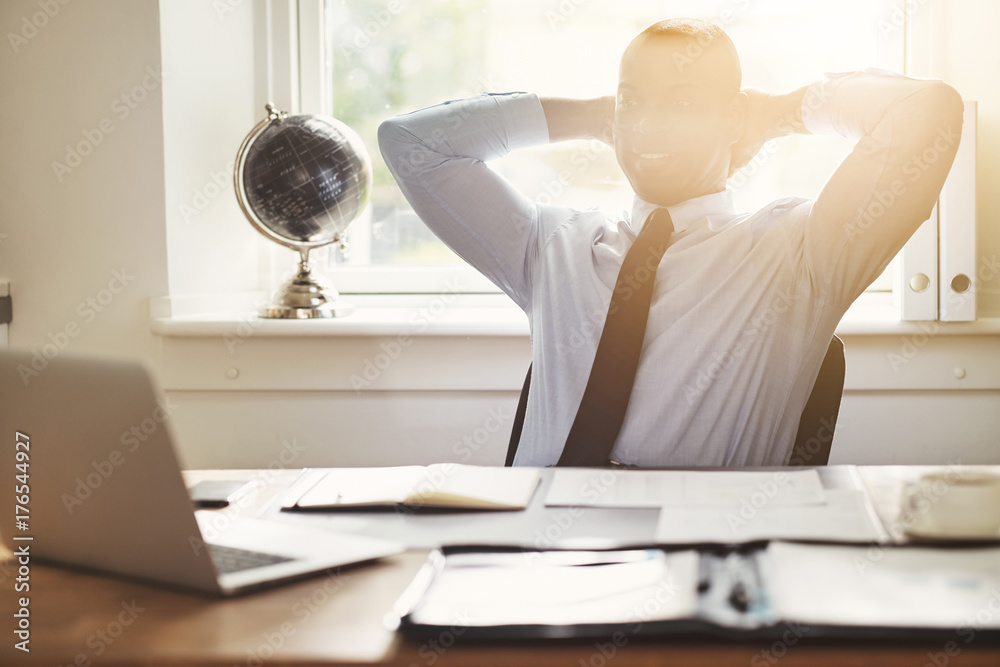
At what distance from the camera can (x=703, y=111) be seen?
1.26 meters

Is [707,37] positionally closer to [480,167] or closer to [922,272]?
[480,167]

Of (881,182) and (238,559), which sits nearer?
(238,559)

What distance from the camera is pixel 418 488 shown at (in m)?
0.87

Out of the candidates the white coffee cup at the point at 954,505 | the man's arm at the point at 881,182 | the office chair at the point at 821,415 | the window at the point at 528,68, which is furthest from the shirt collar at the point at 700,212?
the window at the point at 528,68

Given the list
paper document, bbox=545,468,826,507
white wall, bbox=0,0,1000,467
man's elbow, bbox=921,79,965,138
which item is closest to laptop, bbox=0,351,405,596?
paper document, bbox=545,468,826,507

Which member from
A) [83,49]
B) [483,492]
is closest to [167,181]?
[83,49]

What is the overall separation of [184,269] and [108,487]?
52.2 inches

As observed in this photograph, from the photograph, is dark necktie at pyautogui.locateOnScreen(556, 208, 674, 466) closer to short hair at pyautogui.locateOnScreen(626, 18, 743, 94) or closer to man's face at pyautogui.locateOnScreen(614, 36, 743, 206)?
man's face at pyautogui.locateOnScreen(614, 36, 743, 206)

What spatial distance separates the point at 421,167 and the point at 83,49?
88 centimetres

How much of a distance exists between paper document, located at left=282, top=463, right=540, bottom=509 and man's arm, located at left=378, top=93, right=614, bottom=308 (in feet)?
1.67

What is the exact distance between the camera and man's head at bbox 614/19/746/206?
1.24 m

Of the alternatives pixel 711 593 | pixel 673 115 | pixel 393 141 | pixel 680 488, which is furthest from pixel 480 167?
pixel 711 593

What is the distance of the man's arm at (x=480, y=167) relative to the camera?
4.52 ft

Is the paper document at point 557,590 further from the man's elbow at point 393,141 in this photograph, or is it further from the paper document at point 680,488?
the man's elbow at point 393,141
